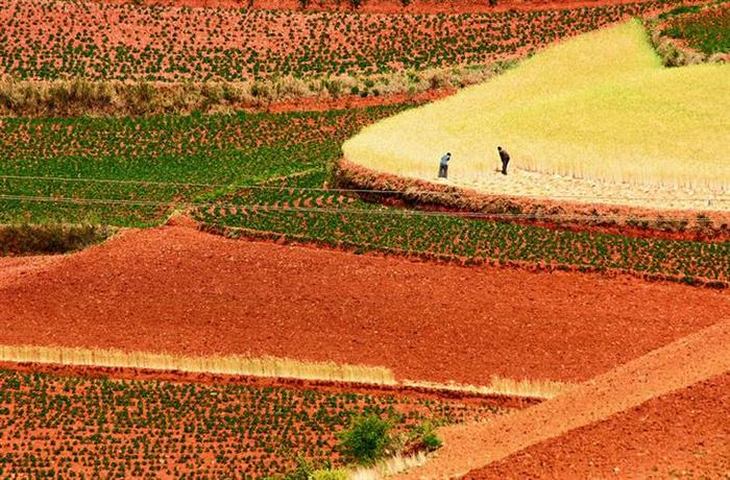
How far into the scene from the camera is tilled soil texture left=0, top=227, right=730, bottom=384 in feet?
177

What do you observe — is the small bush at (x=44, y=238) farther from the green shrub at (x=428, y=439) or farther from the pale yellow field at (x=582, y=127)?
the green shrub at (x=428, y=439)

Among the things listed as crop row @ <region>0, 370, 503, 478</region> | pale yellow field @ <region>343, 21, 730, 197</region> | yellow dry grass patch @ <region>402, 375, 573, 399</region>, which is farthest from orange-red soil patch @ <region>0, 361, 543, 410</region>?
pale yellow field @ <region>343, 21, 730, 197</region>

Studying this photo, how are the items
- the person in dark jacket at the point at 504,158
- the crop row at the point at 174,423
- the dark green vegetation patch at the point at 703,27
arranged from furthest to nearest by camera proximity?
the dark green vegetation patch at the point at 703,27
the person in dark jacket at the point at 504,158
the crop row at the point at 174,423

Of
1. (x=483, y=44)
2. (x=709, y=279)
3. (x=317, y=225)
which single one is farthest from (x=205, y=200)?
(x=483, y=44)

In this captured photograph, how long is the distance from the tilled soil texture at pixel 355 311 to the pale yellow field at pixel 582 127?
20.5 feet

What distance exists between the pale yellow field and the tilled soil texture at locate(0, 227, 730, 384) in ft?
20.5

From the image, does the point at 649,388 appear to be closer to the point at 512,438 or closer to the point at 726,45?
the point at 512,438

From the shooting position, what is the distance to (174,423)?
164 feet

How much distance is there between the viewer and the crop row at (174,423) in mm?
47906

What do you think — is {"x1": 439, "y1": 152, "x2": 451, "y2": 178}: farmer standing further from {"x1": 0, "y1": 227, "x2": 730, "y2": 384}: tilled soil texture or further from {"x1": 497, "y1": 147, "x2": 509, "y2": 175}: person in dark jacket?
{"x1": 0, "y1": 227, "x2": 730, "y2": 384}: tilled soil texture

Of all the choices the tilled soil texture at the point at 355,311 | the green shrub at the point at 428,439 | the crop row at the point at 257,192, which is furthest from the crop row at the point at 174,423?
the crop row at the point at 257,192

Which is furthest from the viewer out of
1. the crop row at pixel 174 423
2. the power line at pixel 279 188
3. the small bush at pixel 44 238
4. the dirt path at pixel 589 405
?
the small bush at pixel 44 238

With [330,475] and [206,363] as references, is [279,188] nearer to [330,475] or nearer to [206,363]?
[206,363]

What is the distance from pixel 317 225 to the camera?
59.7m
